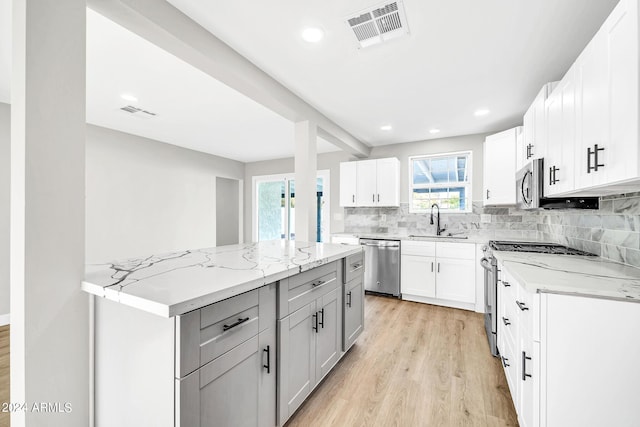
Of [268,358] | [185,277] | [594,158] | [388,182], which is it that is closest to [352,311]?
[268,358]

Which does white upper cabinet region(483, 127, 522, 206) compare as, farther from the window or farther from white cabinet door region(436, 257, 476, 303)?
white cabinet door region(436, 257, 476, 303)

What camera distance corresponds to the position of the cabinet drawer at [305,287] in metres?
1.48

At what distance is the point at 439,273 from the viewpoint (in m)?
3.70

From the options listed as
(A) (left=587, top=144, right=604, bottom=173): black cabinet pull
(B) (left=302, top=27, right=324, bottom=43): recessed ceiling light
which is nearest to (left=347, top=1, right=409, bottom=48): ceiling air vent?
(B) (left=302, top=27, right=324, bottom=43): recessed ceiling light

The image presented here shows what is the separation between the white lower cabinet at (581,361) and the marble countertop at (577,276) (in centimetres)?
3

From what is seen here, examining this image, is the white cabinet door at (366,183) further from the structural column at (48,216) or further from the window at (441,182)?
the structural column at (48,216)

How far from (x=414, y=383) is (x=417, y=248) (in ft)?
7.01

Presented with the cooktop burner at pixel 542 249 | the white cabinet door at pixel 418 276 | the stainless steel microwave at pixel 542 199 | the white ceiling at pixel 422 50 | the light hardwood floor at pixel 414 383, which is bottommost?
the light hardwood floor at pixel 414 383

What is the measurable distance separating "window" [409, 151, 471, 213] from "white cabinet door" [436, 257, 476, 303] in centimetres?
107

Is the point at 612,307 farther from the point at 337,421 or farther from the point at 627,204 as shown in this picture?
the point at 337,421

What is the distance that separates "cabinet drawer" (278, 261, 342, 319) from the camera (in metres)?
1.48

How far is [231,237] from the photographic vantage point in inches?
270

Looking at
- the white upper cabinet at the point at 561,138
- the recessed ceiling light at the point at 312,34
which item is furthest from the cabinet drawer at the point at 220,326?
the white upper cabinet at the point at 561,138

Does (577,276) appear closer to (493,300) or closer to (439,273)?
(493,300)
